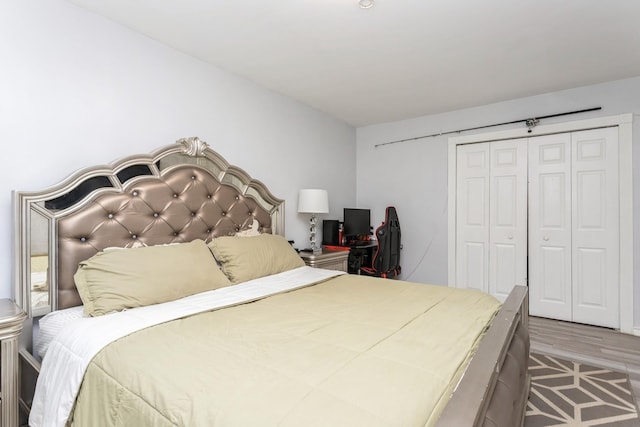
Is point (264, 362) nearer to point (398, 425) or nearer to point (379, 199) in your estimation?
point (398, 425)

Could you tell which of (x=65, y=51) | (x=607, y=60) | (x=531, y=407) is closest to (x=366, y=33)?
(x=65, y=51)

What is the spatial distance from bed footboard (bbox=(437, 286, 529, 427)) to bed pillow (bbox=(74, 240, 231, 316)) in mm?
1490

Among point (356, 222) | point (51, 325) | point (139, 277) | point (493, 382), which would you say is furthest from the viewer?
point (356, 222)

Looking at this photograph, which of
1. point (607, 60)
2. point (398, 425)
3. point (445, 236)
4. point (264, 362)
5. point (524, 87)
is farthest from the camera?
point (445, 236)

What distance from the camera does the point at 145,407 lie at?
3.16 ft

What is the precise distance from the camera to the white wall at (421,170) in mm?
3635

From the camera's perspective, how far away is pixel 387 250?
383cm

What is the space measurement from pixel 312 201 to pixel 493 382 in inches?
101

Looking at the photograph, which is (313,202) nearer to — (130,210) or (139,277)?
(130,210)

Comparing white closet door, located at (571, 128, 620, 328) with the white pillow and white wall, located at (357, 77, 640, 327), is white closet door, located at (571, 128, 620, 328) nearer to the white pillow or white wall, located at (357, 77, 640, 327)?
white wall, located at (357, 77, 640, 327)

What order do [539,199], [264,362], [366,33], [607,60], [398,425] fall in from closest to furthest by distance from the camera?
[398,425], [264,362], [366,33], [607,60], [539,199]

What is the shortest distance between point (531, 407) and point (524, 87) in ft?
9.42

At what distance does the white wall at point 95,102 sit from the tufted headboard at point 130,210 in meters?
0.14

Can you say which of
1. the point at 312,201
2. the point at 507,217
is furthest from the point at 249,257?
the point at 507,217
